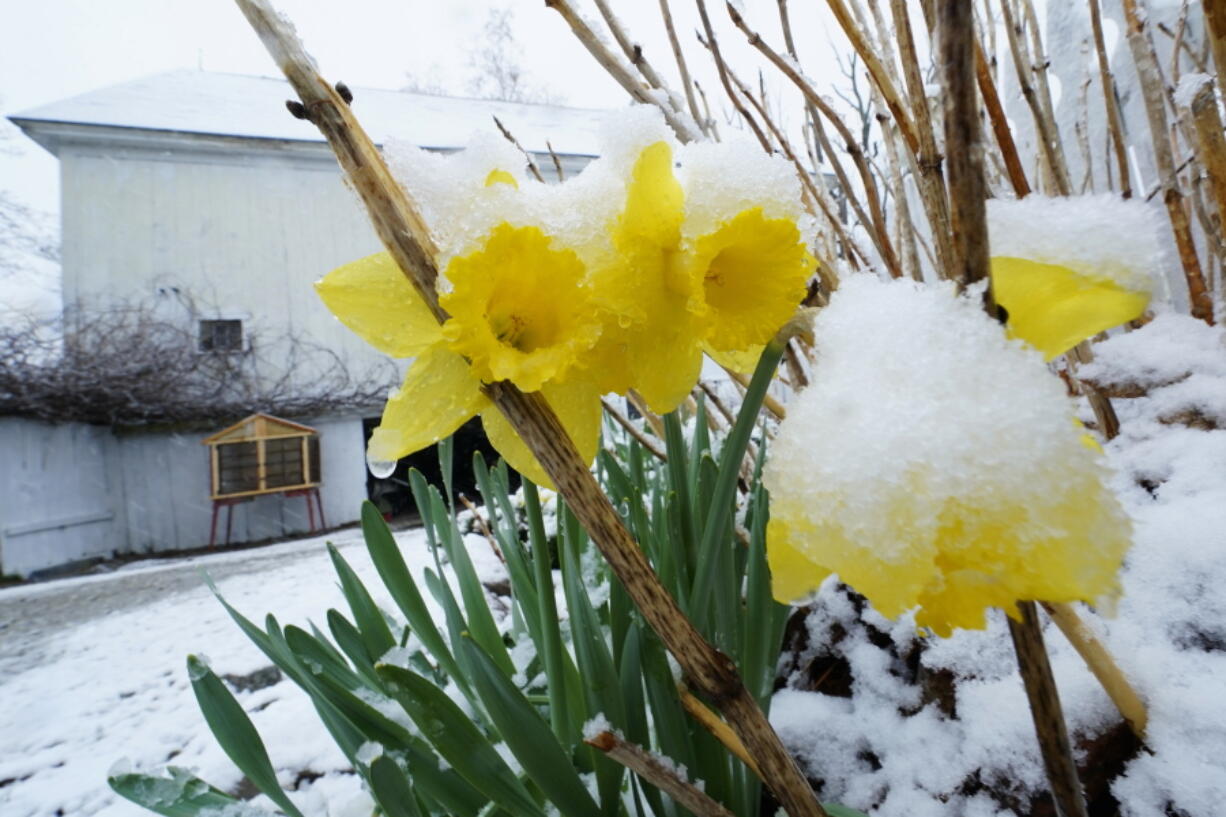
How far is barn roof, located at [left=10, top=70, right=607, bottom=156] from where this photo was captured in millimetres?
6875

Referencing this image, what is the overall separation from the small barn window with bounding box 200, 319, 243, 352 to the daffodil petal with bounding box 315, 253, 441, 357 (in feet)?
25.9

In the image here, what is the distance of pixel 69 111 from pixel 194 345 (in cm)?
281

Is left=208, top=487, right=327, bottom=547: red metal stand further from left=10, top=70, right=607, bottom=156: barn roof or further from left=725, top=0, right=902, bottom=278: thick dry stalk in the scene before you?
left=725, top=0, right=902, bottom=278: thick dry stalk

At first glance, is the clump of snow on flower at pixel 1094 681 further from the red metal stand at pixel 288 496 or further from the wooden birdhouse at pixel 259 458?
the red metal stand at pixel 288 496

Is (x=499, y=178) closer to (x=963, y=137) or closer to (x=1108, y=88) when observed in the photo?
(x=963, y=137)

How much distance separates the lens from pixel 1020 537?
15 cm

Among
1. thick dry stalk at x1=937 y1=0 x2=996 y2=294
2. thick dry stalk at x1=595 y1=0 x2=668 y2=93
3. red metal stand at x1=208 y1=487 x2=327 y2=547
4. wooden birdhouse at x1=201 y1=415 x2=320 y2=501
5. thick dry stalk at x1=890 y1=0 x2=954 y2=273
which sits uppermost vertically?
thick dry stalk at x1=595 y1=0 x2=668 y2=93

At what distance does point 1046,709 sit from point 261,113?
9765mm

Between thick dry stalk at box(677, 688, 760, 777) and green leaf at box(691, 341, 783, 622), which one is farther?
thick dry stalk at box(677, 688, 760, 777)

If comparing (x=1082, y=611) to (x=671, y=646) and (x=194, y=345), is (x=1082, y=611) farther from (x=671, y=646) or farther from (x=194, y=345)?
(x=194, y=345)

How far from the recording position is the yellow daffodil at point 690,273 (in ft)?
0.77

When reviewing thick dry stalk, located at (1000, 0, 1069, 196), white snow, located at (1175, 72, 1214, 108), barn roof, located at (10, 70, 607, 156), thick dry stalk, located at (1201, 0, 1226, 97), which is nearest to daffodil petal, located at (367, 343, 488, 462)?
thick dry stalk, located at (1201, 0, 1226, 97)

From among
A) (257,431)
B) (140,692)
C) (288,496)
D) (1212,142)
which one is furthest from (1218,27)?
(288,496)

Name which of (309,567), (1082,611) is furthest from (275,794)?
(309,567)
